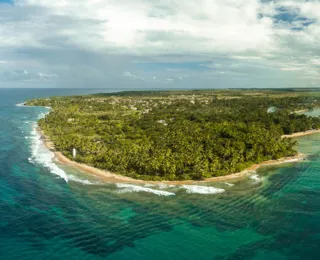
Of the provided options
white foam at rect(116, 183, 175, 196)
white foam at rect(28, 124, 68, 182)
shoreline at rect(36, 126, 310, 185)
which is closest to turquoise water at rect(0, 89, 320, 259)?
white foam at rect(116, 183, 175, 196)

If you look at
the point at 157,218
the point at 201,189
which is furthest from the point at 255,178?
the point at 157,218

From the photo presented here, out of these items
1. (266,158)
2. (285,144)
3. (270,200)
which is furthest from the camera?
(285,144)

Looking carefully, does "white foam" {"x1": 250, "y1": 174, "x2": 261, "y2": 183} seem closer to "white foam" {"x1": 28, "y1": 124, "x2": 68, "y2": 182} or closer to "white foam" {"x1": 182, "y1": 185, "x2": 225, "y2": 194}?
"white foam" {"x1": 182, "y1": 185, "x2": 225, "y2": 194}

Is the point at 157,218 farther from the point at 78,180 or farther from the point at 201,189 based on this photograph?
the point at 78,180

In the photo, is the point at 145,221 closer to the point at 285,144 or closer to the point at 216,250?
the point at 216,250

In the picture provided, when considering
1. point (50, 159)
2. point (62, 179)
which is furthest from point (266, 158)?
point (50, 159)

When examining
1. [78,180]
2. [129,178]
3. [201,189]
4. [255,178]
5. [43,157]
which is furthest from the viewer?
[43,157]

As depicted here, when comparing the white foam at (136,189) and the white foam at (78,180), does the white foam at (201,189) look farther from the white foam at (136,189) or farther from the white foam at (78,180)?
the white foam at (78,180)

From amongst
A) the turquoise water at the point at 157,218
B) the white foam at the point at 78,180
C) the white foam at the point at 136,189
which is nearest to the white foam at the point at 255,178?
the turquoise water at the point at 157,218
